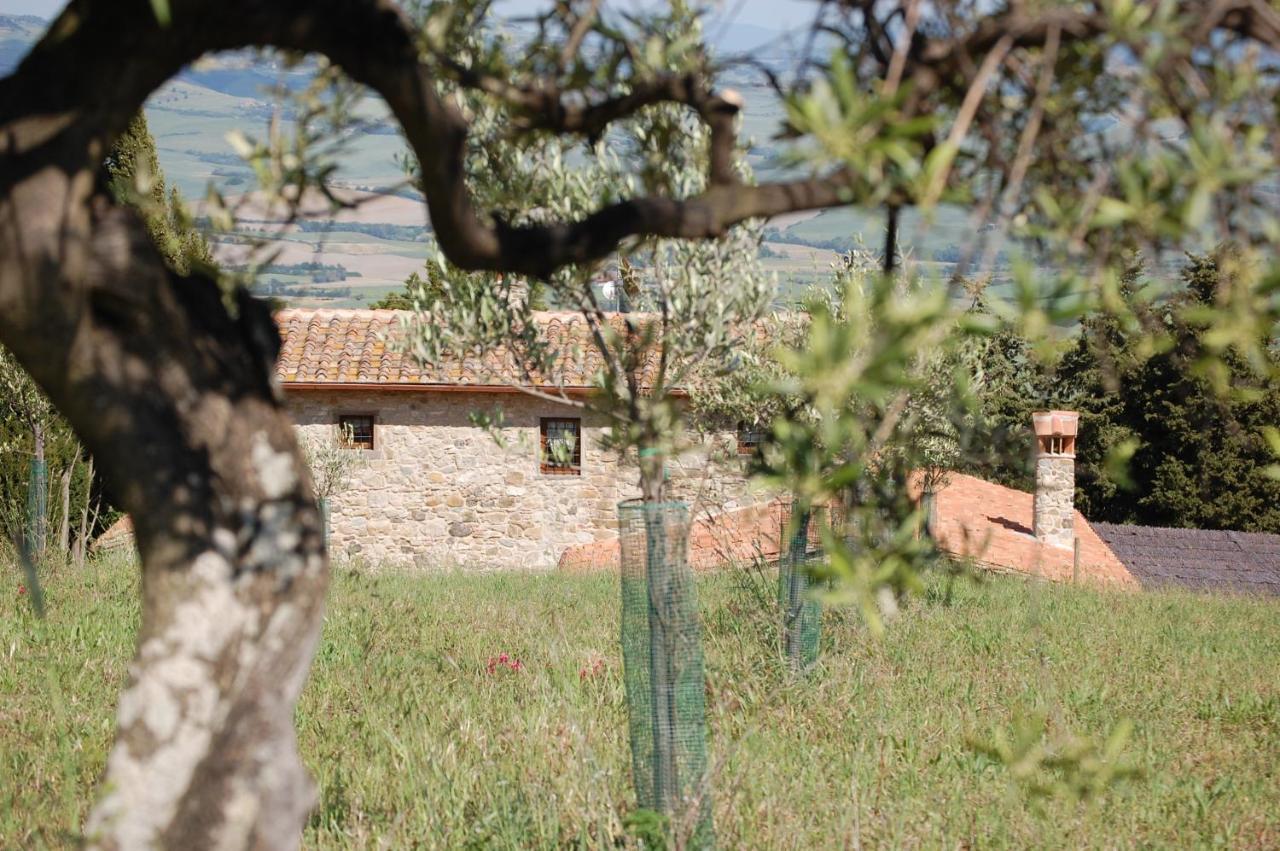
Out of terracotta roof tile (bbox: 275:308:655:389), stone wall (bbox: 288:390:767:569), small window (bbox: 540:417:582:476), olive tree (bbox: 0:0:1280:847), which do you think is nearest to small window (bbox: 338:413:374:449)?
stone wall (bbox: 288:390:767:569)

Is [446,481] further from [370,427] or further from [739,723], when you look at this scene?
[739,723]

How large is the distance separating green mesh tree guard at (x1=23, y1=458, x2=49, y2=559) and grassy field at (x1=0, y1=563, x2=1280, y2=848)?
1.25m

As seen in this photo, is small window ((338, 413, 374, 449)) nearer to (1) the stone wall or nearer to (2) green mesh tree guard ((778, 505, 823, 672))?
(1) the stone wall

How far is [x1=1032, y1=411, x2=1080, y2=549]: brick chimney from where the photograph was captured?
55.6ft

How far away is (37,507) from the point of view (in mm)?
12570

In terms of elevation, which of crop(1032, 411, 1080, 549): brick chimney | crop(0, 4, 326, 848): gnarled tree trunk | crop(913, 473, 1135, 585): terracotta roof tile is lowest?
crop(913, 473, 1135, 585): terracotta roof tile

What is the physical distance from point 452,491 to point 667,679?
15106 mm

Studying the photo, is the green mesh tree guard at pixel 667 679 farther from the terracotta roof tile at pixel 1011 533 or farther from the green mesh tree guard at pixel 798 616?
the terracotta roof tile at pixel 1011 533

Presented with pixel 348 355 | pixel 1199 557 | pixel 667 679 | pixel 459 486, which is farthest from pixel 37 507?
pixel 1199 557

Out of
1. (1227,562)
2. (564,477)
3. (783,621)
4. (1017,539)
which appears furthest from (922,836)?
(1227,562)

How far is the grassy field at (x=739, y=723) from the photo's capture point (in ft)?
14.8

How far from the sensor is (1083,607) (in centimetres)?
1133

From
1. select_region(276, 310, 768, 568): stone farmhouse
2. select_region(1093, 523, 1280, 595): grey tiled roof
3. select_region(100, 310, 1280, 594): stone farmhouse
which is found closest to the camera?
select_region(1093, 523, 1280, 595): grey tiled roof

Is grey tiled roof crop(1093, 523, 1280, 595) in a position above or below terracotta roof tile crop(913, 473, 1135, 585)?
below
